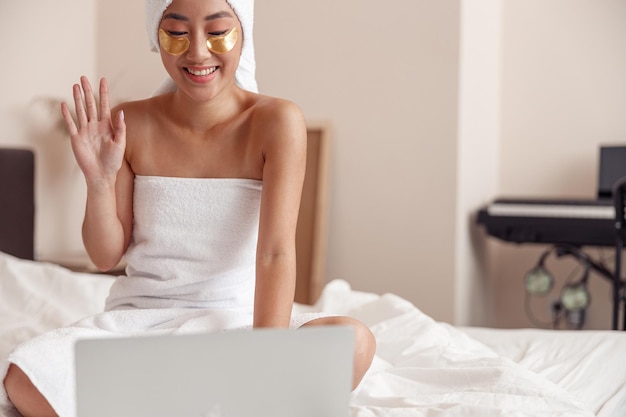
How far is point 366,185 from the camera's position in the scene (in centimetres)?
347

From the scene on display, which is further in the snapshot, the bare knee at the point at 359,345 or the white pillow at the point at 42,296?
the white pillow at the point at 42,296

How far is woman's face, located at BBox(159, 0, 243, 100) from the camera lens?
140 centimetres

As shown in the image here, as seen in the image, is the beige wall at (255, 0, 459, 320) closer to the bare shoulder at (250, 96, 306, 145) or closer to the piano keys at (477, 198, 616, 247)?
the piano keys at (477, 198, 616, 247)

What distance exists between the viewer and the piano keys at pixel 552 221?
123 inches

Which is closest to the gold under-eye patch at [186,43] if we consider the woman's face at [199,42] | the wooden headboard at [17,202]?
the woman's face at [199,42]

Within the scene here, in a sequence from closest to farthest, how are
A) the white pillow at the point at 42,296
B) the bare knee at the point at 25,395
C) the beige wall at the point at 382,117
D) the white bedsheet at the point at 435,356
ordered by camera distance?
1. the bare knee at the point at 25,395
2. the white bedsheet at the point at 435,356
3. the white pillow at the point at 42,296
4. the beige wall at the point at 382,117

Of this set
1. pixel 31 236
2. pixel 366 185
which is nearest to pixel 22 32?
pixel 31 236

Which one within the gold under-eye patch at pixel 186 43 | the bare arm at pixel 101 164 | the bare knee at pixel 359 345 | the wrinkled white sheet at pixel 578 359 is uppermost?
the gold under-eye patch at pixel 186 43

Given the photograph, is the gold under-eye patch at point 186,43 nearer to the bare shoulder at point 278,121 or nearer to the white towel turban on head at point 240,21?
the white towel turban on head at point 240,21

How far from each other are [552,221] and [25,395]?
2.45 meters

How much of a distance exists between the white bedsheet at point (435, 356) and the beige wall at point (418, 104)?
3.73ft

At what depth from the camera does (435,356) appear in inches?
64.3

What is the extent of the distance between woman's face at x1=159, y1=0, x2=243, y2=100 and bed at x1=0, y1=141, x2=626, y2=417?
2.02ft

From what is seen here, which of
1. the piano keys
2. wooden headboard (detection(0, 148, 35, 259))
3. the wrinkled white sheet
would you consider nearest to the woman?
the wrinkled white sheet
